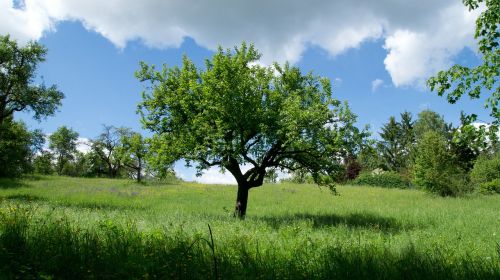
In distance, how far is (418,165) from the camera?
38.8 m

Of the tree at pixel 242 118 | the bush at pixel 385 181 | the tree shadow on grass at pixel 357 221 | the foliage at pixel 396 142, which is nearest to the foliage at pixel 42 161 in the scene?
the tree at pixel 242 118

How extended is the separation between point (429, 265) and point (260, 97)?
578 inches

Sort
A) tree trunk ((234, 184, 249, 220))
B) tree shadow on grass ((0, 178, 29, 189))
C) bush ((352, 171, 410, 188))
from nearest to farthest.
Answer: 1. tree trunk ((234, 184, 249, 220))
2. tree shadow on grass ((0, 178, 29, 189))
3. bush ((352, 171, 410, 188))

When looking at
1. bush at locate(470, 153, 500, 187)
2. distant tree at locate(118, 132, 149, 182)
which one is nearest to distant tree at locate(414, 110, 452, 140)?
bush at locate(470, 153, 500, 187)

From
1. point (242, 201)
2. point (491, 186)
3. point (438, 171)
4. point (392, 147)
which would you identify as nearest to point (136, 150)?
point (242, 201)

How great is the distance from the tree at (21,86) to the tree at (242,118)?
64.7 feet

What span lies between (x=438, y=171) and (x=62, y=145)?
294 ft

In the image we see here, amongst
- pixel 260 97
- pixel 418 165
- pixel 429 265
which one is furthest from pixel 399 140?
pixel 429 265

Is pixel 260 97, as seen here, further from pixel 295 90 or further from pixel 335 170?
pixel 335 170

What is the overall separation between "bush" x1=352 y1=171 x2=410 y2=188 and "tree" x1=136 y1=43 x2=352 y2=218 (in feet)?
136

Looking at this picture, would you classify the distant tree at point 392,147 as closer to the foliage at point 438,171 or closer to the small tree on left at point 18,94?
the foliage at point 438,171

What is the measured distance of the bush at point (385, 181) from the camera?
59.3m

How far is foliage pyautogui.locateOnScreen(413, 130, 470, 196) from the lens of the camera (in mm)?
37094

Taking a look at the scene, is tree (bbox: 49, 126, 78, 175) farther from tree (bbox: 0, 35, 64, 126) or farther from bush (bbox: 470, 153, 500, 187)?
bush (bbox: 470, 153, 500, 187)
